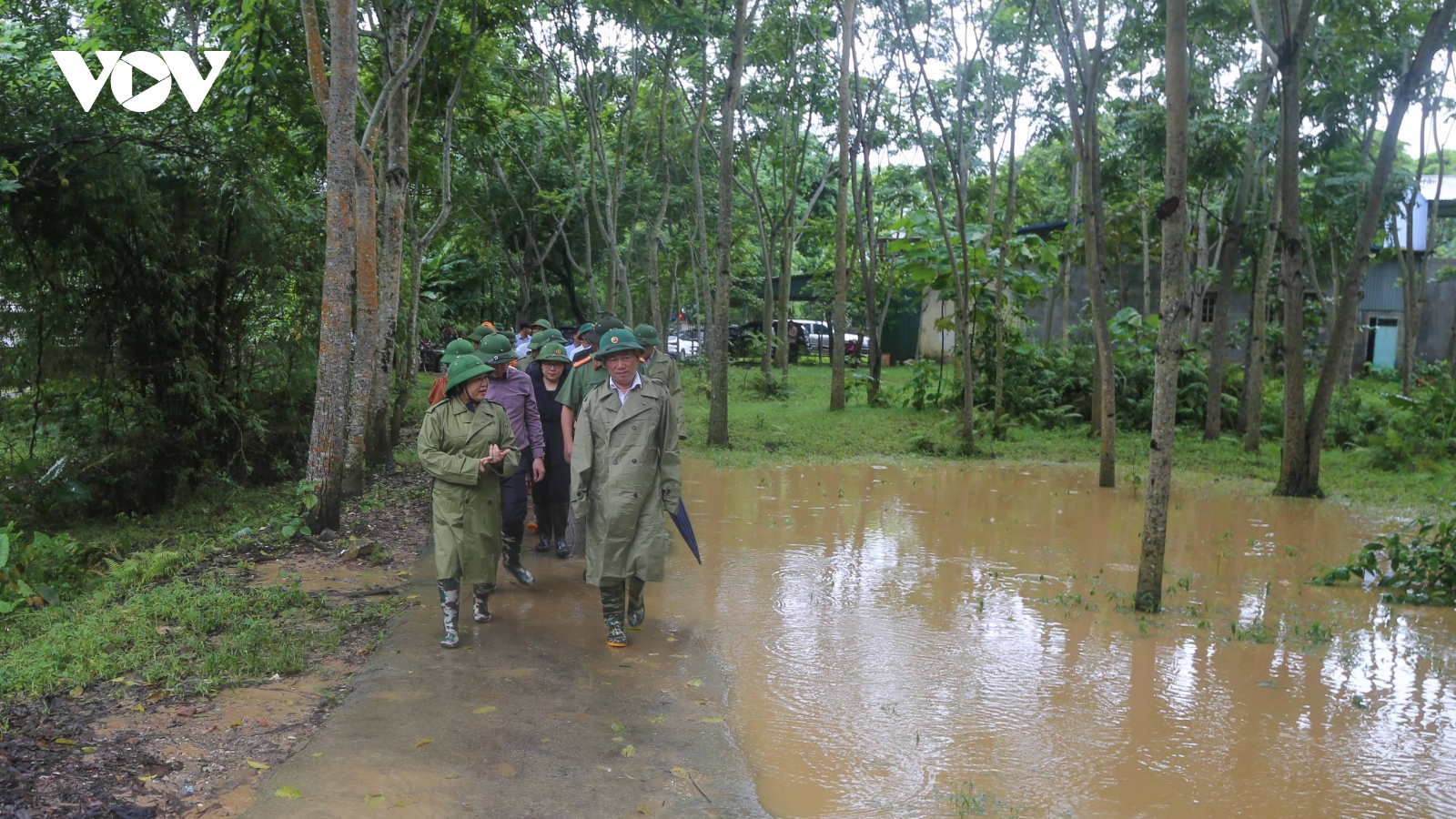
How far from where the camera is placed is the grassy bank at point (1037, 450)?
42.3ft

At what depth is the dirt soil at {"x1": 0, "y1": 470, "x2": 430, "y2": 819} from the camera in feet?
12.2

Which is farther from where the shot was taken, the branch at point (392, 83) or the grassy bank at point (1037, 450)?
the grassy bank at point (1037, 450)

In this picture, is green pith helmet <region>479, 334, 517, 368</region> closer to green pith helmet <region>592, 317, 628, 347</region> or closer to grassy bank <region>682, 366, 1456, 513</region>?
green pith helmet <region>592, 317, 628, 347</region>

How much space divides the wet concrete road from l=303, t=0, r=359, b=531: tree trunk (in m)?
2.40

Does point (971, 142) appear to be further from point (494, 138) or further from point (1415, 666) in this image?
point (1415, 666)

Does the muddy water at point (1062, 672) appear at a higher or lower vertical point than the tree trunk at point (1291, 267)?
lower

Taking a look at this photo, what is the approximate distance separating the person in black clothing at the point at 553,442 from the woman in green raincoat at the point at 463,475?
1.76 m

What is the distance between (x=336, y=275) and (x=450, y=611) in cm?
357

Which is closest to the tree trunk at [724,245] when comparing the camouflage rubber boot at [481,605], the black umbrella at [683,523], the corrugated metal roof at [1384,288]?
the black umbrella at [683,523]

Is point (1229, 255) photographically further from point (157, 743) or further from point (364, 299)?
point (157, 743)

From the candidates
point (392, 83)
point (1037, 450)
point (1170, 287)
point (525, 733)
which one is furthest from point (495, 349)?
point (1037, 450)

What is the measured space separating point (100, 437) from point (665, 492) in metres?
7.25

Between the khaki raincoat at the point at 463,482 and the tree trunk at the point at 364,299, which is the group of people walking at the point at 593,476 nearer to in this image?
the khaki raincoat at the point at 463,482

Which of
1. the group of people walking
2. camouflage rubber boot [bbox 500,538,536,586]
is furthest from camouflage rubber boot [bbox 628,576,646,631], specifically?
camouflage rubber boot [bbox 500,538,536,586]
